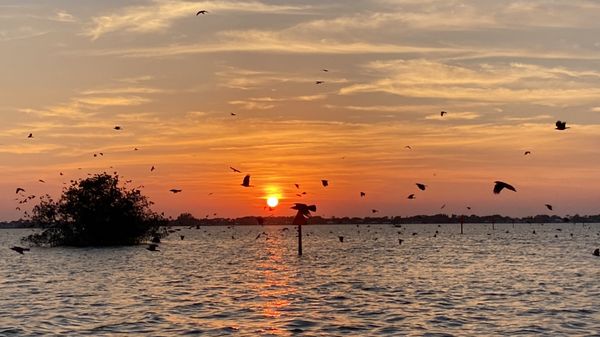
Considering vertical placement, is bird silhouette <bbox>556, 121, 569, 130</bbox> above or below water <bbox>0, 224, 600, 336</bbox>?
above

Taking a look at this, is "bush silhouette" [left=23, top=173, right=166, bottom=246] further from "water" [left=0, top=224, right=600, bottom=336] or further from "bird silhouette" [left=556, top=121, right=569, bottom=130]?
"bird silhouette" [left=556, top=121, right=569, bottom=130]

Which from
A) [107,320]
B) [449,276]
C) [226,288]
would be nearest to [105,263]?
[226,288]

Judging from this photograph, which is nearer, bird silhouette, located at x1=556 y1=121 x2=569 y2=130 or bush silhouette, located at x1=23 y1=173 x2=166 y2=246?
bird silhouette, located at x1=556 y1=121 x2=569 y2=130

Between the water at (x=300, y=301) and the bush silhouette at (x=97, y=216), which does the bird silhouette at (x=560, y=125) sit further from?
the bush silhouette at (x=97, y=216)

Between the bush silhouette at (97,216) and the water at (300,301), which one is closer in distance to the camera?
the water at (300,301)

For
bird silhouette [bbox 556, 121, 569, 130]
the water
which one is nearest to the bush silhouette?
the water

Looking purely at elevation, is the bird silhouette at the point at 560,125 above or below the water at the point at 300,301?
above

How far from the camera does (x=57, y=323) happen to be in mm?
34531

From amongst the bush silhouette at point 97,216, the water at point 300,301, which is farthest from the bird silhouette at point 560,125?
the bush silhouette at point 97,216

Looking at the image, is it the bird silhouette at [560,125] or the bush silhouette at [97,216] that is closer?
the bird silhouette at [560,125]

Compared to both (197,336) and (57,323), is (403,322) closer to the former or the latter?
(197,336)

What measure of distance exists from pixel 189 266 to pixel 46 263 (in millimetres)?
16579

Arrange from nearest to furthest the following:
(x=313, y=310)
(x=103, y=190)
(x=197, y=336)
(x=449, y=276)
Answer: (x=197, y=336) → (x=313, y=310) → (x=449, y=276) → (x=103, y=190)

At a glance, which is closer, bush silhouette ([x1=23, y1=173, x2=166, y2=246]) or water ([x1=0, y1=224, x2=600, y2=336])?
water ([x1=0, y1=224, x2=600, y2=336])
